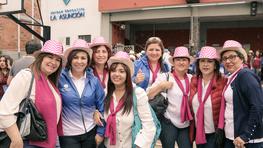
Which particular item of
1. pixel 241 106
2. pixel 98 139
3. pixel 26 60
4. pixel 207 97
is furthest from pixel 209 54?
pixel 26 60

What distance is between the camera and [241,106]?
3596 millimetres

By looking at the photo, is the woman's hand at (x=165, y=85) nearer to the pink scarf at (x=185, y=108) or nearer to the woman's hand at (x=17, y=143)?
the pink scarf at (x=185, y=108)

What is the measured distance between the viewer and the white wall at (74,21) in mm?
21734

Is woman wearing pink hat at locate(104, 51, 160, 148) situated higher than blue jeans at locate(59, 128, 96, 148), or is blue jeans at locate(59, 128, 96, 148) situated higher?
woman wearing pink hat at locate(104, 51, 160, 148)

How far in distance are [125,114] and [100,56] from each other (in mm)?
1084

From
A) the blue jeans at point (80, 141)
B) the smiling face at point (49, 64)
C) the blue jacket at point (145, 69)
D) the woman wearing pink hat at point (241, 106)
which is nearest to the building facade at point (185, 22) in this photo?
the blue jacket at point (145, 69)

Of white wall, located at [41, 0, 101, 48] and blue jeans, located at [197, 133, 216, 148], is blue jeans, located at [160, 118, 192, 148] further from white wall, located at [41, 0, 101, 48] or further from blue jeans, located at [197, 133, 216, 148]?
white wall, located at [41, 0, 101, 48]

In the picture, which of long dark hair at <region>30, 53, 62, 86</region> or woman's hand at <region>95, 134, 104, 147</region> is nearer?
long dark hair at <region>30, 53, 62, 86</region>

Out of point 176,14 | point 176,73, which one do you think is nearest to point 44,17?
point 176,14

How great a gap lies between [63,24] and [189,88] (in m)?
19.5

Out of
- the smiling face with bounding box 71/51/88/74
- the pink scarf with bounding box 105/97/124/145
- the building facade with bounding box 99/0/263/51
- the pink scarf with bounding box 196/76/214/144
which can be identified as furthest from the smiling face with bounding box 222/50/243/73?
the building facade with bounding box 99/0/263/51

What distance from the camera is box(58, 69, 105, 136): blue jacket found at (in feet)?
11.9

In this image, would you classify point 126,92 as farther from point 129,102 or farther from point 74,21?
point 74,21

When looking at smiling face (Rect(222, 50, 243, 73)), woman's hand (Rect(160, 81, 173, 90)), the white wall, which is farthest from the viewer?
the white wall
